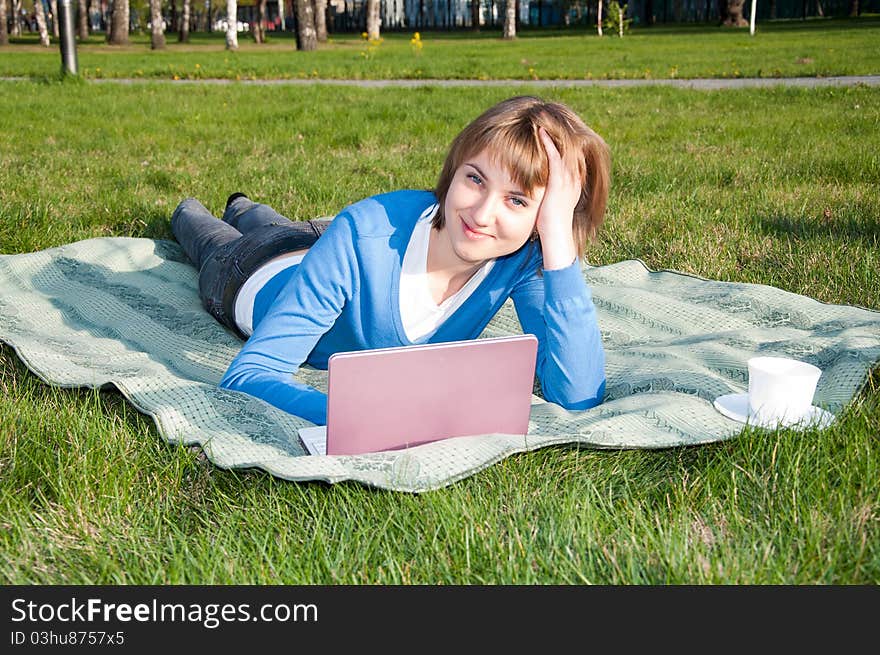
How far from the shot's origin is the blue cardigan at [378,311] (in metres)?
2.82

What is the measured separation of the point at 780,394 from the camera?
2633 mm

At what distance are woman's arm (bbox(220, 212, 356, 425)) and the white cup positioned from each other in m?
1.24

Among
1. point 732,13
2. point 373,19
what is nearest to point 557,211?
point 373,19

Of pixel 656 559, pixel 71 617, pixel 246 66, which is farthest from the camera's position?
pixel 246 66

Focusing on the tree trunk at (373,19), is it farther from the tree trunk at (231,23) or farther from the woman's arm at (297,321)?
the woman's arm at (297,321)

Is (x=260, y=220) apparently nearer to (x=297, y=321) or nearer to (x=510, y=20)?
(x=297, y=321)

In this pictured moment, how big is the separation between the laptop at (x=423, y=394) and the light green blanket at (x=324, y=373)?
70 mm

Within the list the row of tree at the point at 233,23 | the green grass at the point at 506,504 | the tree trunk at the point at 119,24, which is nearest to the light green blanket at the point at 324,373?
the green grass at the point at 506,504

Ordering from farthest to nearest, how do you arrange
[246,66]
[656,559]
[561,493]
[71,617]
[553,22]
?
[553,22]
[246,66]
[561,493]
[656,559]
[71,617]

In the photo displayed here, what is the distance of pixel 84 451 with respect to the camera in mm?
2518

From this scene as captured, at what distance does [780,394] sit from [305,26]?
2784cm

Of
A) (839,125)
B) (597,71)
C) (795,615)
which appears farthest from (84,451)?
(597,71)

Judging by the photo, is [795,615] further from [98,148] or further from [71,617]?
[98,148]

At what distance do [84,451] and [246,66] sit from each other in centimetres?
1751
